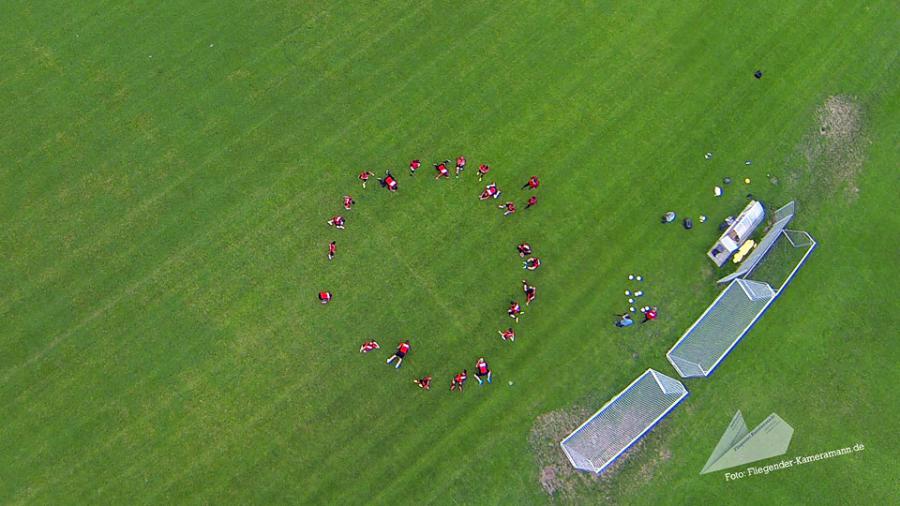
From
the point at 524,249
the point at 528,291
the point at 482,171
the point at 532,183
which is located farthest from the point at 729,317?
the point at 482,171

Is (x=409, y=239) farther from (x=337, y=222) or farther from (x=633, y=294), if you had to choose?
(x=633, y=294)

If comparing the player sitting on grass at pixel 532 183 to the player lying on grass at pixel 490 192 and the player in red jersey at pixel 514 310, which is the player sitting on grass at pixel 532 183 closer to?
the player lying on grass at pixel 490 192

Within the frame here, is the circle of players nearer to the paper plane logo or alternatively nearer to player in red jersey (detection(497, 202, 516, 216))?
player in red jersey (detection(497, 202, 516, 216))

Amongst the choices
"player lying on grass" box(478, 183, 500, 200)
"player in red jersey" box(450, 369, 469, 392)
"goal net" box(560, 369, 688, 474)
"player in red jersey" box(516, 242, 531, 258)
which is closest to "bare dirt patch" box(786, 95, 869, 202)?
"goal net" box(560, 369, 688, 474)

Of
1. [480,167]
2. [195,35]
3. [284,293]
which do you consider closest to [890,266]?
[480,167]

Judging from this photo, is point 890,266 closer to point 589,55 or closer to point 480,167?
point 589,55

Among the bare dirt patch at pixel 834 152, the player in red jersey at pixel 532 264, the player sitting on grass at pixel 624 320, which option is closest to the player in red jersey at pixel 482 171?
the player in red jersey at pixel 532 264
